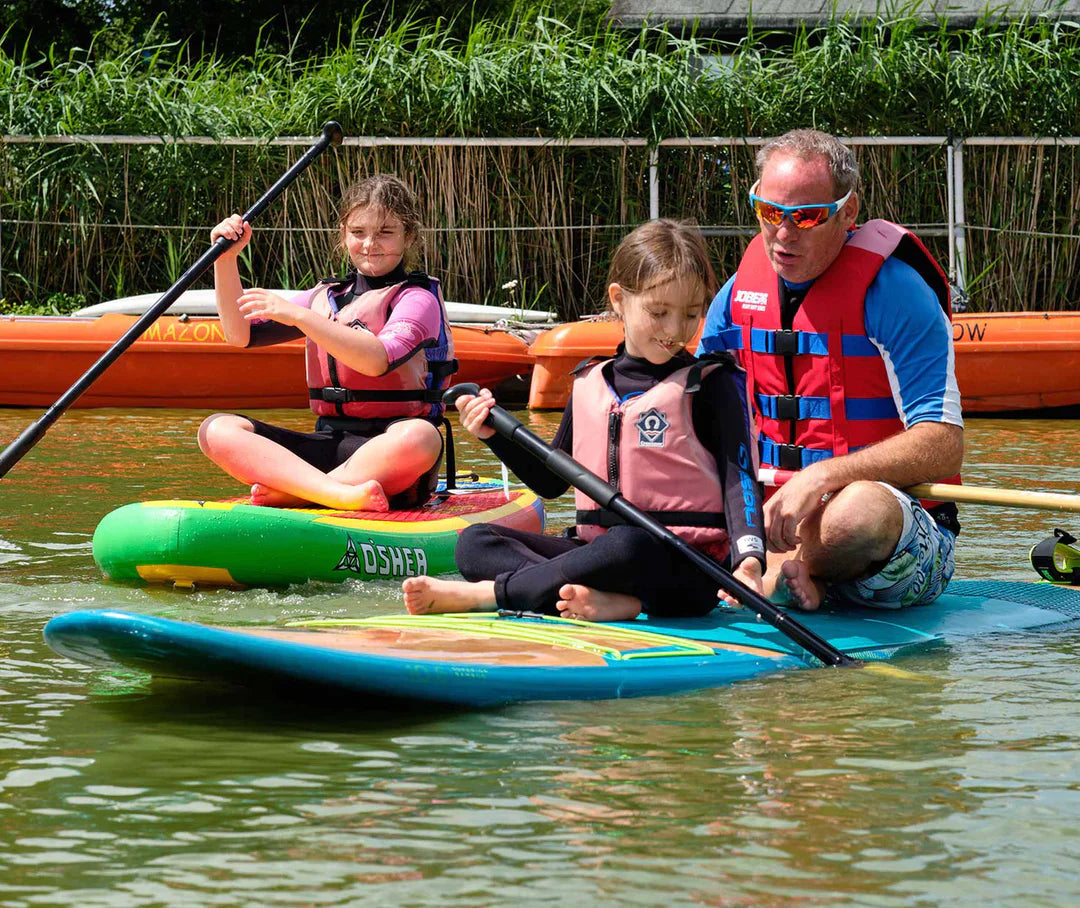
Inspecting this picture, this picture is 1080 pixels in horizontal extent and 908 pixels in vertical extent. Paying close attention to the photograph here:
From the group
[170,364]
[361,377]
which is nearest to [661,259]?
[361,377]

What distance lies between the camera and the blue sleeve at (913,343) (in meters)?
3.71

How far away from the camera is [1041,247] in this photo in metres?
10.9

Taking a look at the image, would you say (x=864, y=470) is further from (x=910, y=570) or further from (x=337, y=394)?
(x=337, y=394)

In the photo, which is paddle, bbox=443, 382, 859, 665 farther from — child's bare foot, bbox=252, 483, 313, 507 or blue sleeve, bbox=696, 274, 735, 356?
child's bare foot, bbox=252, 483, 313, 507

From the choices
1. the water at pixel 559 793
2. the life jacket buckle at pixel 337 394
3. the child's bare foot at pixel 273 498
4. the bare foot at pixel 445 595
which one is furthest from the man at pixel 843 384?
the child's bare foot at pixel 273 498

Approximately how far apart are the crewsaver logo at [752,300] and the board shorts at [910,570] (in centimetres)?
53

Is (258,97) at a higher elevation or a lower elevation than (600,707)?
higher

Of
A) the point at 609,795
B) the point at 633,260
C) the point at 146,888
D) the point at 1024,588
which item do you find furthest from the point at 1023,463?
the point at 146,888

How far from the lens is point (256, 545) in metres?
4.55

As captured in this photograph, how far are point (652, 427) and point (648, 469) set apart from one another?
90 millimetres

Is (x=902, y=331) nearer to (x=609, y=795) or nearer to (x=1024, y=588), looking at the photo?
(x=1024, y=588)

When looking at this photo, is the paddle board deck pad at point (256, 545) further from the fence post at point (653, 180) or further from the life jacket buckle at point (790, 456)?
the fence post at point (653, 180)

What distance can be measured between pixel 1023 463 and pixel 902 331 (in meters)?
3.77

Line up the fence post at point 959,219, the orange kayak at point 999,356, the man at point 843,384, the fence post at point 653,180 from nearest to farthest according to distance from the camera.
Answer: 1. the man at point 843,384
2. the orange kayak at point 999,356
3. the fence post at point 959,219
4. the fence post at point 653,180
